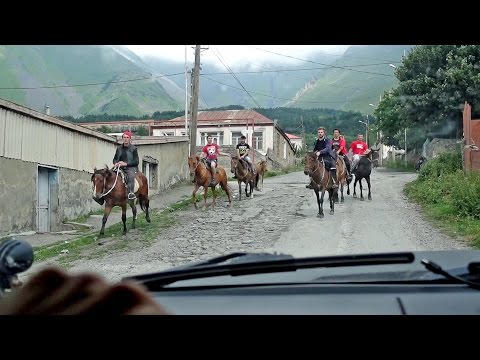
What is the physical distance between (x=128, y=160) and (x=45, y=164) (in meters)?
0.87

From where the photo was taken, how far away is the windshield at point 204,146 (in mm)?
3340

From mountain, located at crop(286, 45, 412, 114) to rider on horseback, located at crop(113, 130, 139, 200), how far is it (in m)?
1.46

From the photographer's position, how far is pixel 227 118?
15.8ft

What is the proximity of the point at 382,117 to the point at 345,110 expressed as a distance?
118 cm

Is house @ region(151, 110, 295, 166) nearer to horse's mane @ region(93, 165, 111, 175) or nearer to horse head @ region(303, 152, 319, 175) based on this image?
horse's mane @ region(93, 165, 111, 175)

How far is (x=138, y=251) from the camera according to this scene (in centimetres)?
382

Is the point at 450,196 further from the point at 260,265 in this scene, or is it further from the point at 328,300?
the point at 328,300

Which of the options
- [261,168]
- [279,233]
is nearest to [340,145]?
[261,168]

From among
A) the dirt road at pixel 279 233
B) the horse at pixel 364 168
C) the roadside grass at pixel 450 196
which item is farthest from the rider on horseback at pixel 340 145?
the roadside grass at pixel 450 196
